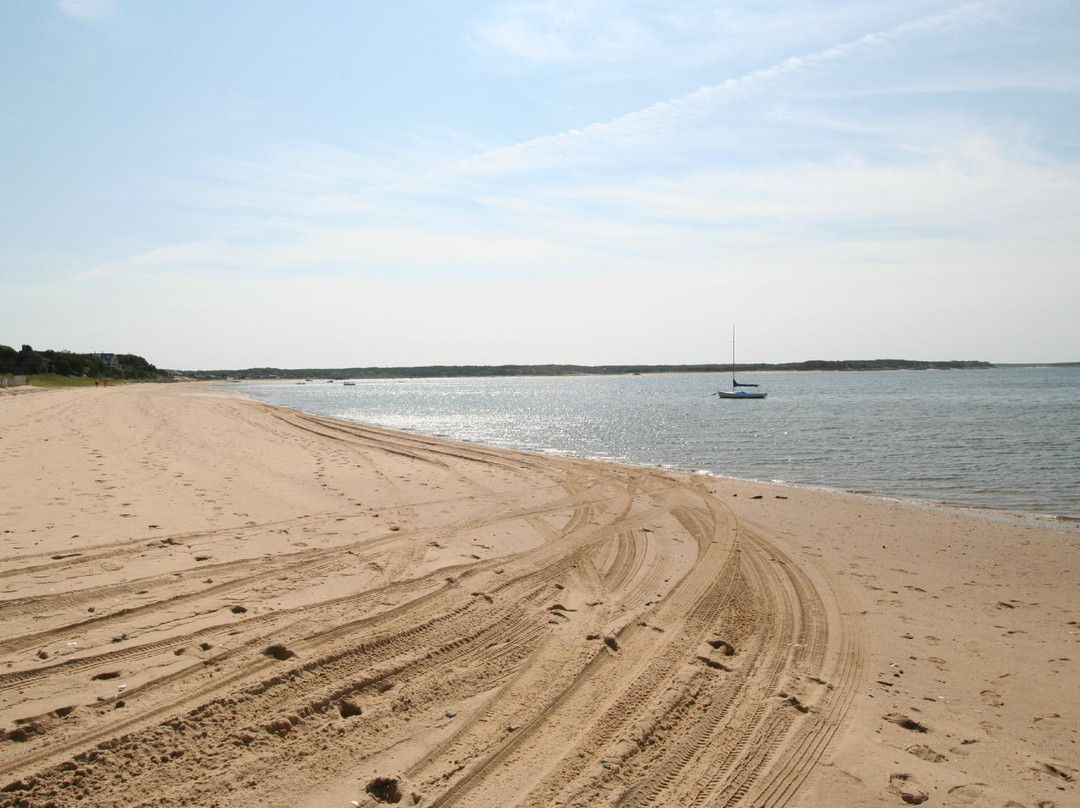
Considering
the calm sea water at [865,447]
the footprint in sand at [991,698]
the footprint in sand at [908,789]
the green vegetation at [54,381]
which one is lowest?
the calm sea water at [865,447]

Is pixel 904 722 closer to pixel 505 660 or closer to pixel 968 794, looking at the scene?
pixel 968 794

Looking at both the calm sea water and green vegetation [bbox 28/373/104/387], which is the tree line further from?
the calm sea water

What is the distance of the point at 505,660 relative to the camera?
17.5 feet

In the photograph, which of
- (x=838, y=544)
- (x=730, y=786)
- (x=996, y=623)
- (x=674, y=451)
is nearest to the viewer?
(x=730, y=786)

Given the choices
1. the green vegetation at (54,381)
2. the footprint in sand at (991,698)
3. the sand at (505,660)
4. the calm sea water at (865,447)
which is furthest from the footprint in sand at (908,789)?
the green vegetation at (54,381)

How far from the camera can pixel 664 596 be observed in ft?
24.2

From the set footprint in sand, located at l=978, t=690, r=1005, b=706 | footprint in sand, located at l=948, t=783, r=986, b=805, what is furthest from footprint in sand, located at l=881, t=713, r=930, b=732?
footprint in sand, located at l=978, t=690, r=1005, b=706

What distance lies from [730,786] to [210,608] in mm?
4441

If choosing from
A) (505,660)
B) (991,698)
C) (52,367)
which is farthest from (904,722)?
(52,367)

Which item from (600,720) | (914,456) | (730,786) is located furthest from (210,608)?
(914,456)

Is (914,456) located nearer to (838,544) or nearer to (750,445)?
(750,445)

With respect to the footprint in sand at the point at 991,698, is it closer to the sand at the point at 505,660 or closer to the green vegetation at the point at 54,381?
the sand at the point at 505,660

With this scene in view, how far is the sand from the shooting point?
12.5ft

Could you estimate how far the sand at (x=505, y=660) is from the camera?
382 centimetres
